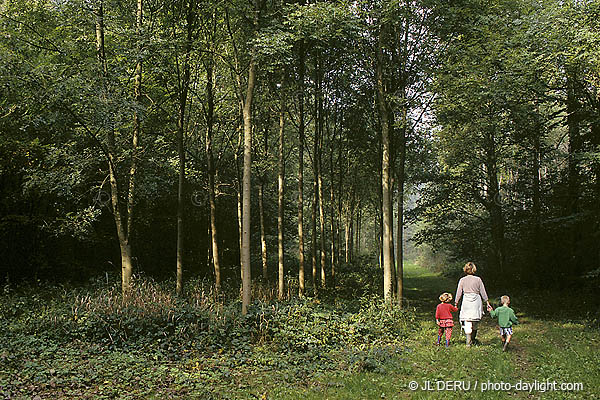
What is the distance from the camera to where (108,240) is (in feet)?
65.8

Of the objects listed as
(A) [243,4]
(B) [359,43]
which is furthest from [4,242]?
(B) [359,43]

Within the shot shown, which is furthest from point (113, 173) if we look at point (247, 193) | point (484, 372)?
point (484, 372)

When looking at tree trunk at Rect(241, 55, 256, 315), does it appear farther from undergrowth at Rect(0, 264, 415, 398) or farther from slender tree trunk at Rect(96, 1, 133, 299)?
slender tree trunk at Rect(96, 1, 133, 299)

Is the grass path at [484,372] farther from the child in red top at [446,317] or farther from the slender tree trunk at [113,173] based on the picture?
the slender tree trunk at [113,173]

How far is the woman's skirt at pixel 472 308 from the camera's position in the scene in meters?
9.05

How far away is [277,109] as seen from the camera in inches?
648

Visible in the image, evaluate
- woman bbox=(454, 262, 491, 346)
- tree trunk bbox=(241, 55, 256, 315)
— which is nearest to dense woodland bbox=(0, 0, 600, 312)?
tree trunk bbox=(241, 55, 256, 315)

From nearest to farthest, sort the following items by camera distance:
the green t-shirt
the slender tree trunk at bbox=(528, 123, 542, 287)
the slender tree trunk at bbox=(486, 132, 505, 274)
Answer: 1. the green t-shirt
2. the slender tree trunk at bbox=(528, 123, 542, 287)
3. the slender tree trunk at bbox=(486, 132, 505, 274)

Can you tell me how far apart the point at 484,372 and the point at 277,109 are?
12128 millimetres

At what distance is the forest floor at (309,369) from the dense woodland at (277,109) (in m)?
2.62

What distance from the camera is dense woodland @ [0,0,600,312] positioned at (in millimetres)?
11094

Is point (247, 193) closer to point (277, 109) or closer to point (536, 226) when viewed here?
point (277, 109)

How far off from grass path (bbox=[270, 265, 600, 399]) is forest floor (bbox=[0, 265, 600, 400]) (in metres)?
0.02

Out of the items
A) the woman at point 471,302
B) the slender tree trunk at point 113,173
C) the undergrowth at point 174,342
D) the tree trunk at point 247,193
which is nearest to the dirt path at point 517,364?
the woman at point 471,302
